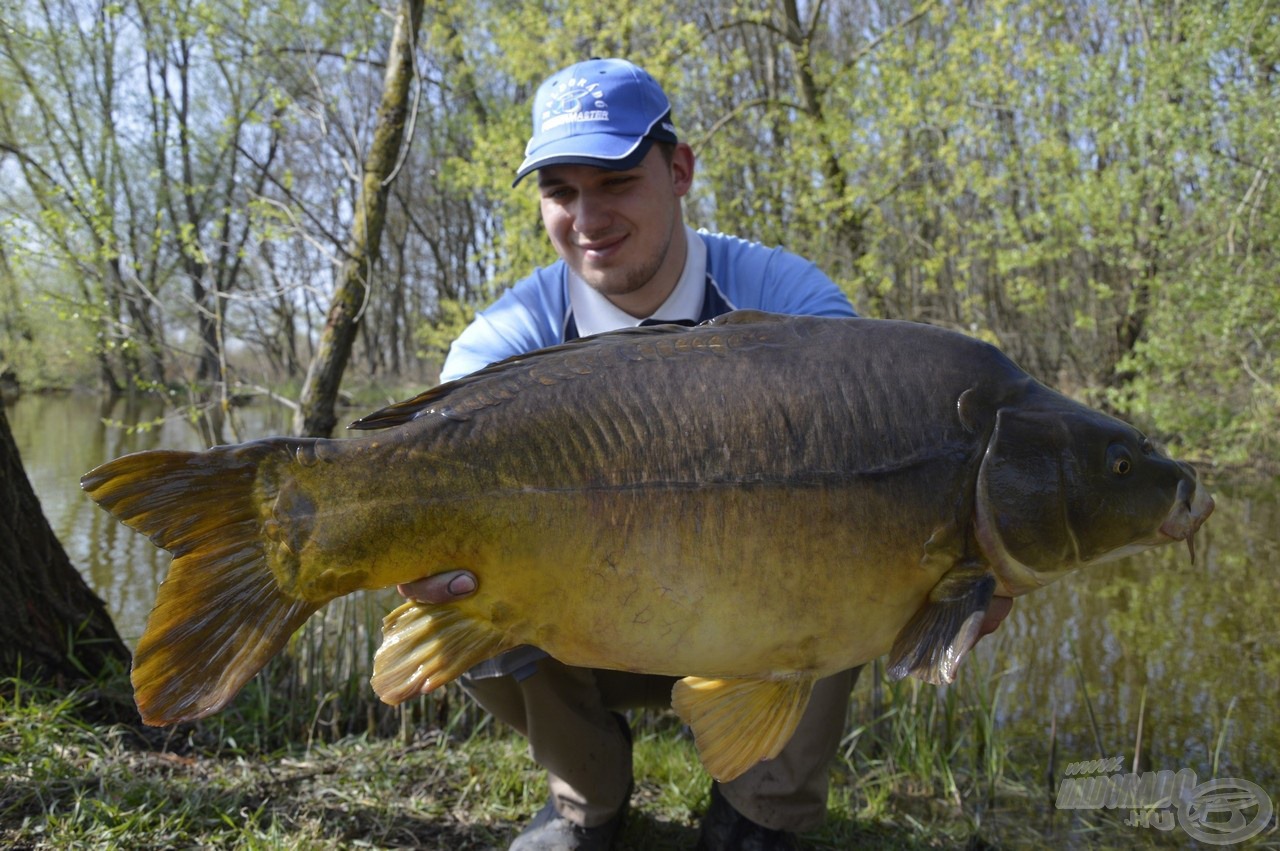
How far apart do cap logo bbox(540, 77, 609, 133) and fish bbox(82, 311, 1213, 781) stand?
3.62 ft

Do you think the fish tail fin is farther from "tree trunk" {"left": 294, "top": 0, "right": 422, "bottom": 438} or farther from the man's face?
"tree trunk" {"left": 294, "top": 0, "right": 422, "bottom": 438}

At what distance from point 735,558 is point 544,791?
1.61 metres

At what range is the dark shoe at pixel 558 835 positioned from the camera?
2.29 meters

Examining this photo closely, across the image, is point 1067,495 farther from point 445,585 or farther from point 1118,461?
point 445,585

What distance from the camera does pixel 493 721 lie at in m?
3.32

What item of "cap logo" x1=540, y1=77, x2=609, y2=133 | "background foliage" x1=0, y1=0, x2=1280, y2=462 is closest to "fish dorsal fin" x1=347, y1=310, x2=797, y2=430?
"cap logo" x1=540, y1=77, x2=609, y2=133

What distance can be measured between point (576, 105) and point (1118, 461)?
166cm

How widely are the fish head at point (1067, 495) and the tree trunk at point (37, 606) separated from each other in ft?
9.29

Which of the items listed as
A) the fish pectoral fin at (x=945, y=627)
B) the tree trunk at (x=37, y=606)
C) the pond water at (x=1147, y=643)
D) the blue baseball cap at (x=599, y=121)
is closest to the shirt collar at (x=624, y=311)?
the blue baseball cap at (x=599, y=121)

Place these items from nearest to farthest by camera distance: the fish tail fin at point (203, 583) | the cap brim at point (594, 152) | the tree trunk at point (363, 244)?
the fish tail fin at point (203, 583) < the cap brim at point (594, 152) < the tree trunk at point (363, 244)

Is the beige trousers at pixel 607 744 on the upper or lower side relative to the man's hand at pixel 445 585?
lower

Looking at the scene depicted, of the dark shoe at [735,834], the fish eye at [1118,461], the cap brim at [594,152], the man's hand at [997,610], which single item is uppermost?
the cap brim at [594,152]

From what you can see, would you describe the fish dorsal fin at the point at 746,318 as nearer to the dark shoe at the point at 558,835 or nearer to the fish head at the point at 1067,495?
the fish head at the point at 1067,495

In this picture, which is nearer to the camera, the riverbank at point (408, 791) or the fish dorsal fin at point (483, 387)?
the fish dorsal fin at point (483, 387)
